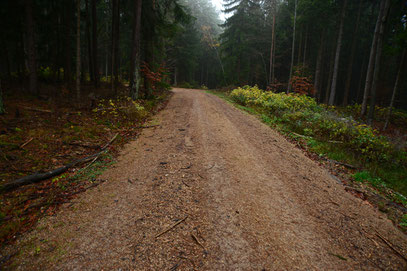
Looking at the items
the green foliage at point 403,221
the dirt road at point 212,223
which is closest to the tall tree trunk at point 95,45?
the dirt road at point 212,223

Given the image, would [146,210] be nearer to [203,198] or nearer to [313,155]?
[203,198]

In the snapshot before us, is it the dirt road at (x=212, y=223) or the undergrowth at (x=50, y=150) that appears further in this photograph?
the undergrowth at (x=50, y=150)

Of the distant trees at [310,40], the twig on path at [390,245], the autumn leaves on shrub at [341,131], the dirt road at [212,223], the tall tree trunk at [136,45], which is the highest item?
the distant trees at [310,40]

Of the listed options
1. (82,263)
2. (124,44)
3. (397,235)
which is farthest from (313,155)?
A: (124,44)

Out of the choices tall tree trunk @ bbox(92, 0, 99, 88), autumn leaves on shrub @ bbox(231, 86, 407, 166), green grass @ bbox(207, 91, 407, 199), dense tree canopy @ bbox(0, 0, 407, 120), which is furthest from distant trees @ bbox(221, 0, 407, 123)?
tall tree trunk @ bbox(92, 0, 99, 88)

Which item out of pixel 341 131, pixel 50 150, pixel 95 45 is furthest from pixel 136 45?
pixel 341 131

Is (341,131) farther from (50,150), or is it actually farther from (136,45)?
(136,45)

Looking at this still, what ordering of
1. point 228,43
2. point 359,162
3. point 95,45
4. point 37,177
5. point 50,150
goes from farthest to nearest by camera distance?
1. point 228,43
2. point 95,45
3. point 359,162
4. point 50,150
5. point 37,177

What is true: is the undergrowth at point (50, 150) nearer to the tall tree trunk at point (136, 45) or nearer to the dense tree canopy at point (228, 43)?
the tall tree trunk at point (136, 45)

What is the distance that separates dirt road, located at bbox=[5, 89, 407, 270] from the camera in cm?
225

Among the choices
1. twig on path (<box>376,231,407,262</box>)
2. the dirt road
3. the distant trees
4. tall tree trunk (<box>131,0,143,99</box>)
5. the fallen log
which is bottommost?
twig on path (<box>376,231,407,262</box>)

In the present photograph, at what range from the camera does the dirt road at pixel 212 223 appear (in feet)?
7.38

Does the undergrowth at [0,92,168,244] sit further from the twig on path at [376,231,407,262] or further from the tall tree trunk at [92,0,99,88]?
the tall tree trunk at [92,0,99,88]

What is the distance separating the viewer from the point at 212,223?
2.81 meters
